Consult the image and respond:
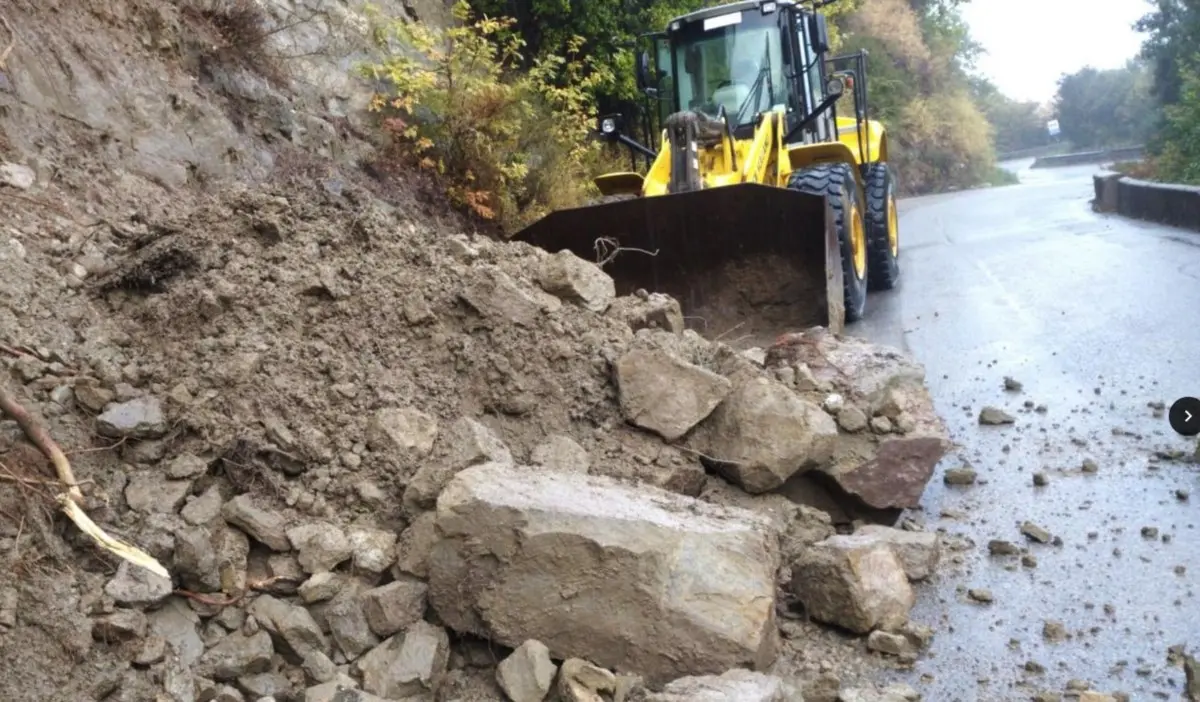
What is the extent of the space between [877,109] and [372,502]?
3230 cm

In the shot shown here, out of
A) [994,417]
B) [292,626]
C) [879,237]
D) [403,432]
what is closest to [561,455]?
[403,432]

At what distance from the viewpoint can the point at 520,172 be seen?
10.6 metres

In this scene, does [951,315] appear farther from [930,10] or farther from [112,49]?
[930,10]

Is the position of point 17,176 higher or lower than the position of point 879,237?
higher

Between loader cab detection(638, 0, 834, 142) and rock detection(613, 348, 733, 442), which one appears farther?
loader cab detection(638, 0, 834, 142)

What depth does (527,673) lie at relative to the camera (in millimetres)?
3330

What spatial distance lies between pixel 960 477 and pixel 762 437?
3.87 ft

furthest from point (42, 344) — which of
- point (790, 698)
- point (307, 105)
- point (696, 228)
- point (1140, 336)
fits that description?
point (1140, 336)

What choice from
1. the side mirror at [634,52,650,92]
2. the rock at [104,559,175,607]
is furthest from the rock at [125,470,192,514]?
the side mirror at [634,52,650,92]

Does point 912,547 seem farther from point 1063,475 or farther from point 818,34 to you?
point 818,34

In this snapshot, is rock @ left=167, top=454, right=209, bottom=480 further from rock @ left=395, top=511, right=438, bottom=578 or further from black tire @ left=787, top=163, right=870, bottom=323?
black tire @ left=787, top=163, right=870, bottom=323

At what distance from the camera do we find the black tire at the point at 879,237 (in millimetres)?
10789

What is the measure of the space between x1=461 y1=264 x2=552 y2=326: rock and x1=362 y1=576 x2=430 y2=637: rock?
1.62 metres

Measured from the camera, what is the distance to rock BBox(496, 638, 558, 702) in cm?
331
